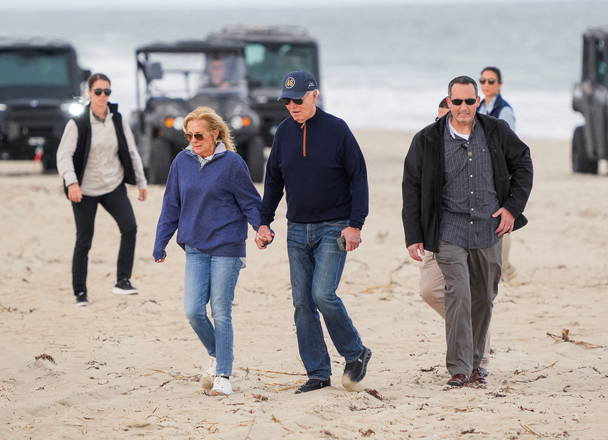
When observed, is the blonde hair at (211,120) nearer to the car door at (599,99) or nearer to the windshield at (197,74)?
the windshield at (197,74)

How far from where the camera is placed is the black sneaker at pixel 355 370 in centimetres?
607

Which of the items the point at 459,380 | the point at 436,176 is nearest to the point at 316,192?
the point at 436,176

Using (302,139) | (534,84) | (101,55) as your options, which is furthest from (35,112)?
(101,55)

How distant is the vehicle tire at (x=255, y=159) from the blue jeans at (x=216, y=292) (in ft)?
29.3

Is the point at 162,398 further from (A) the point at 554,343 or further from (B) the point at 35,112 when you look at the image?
(B) the point at 35,112

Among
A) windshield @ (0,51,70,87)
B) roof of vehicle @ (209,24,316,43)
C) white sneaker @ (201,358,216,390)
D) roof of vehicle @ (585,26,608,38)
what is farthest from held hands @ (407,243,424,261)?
roof of vehicle @ (209,24,316,43)

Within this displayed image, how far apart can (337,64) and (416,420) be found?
6079 cm

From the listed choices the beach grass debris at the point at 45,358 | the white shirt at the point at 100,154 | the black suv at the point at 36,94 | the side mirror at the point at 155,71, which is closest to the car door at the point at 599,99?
the side mirror at the point at 155,71

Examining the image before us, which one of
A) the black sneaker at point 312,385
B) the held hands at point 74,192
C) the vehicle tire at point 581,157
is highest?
the held hands at point 74,192

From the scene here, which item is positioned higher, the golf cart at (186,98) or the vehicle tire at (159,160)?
the golf cart at (186,98)

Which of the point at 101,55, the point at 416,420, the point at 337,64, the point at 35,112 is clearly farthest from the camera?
the point at 101,55

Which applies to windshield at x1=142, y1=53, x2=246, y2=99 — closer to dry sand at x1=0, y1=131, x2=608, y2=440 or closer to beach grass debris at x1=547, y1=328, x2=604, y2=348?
dry sand at x1=0, y1=131, x2=608, y2=440

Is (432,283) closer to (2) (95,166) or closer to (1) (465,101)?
(1) (465,101)

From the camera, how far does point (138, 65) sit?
15.6 metres
